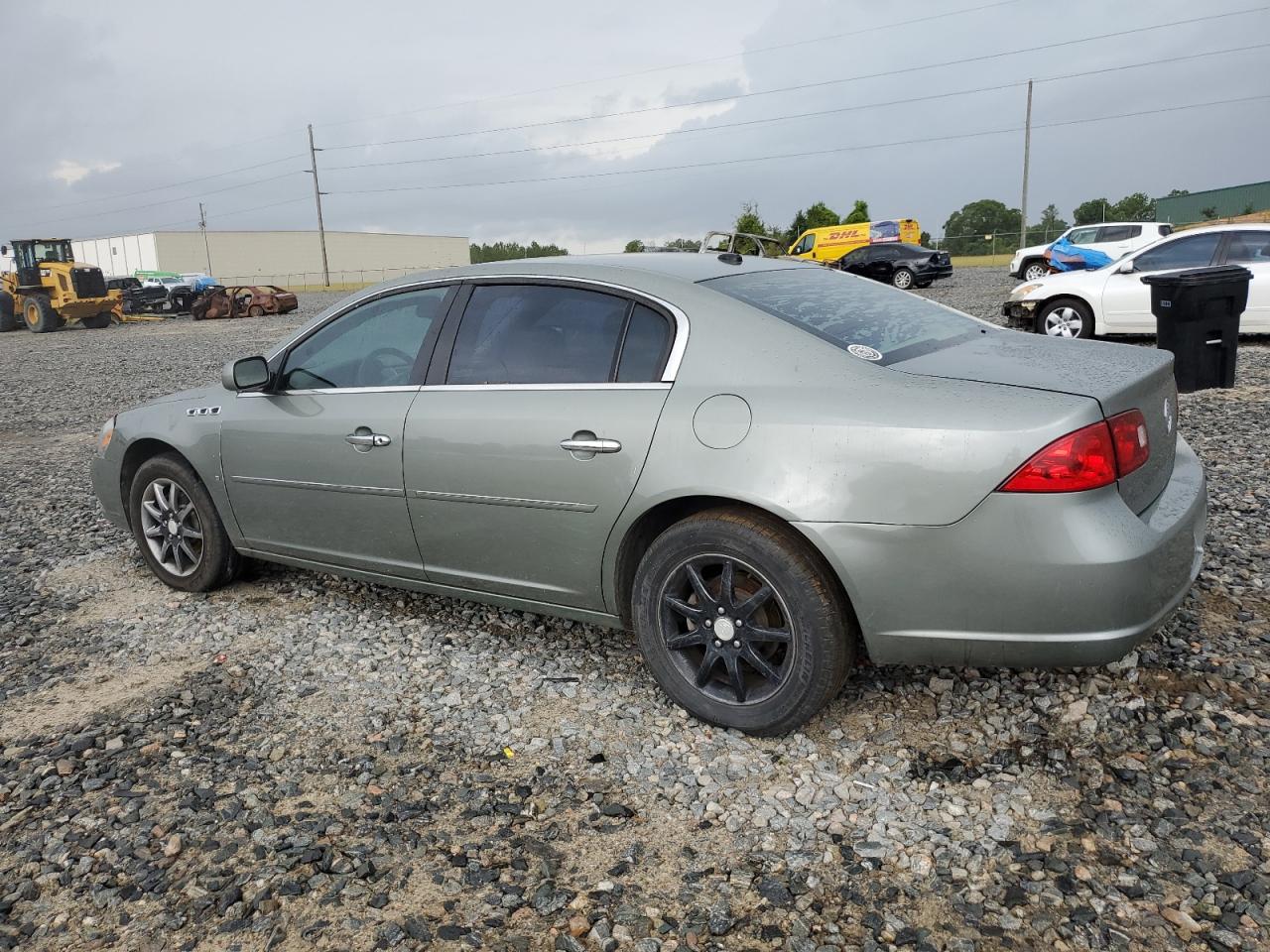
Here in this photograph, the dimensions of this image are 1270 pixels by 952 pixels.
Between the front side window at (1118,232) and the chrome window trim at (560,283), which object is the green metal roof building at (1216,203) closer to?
the front side window at (1118,232)

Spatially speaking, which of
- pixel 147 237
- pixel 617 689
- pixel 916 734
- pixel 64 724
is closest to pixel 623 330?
pixel 617 689

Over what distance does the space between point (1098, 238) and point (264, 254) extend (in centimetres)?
7562

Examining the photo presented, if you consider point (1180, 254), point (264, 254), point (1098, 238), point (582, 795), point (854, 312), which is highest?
point (264, 254)

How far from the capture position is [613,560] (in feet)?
10.8

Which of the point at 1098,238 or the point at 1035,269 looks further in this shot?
the point at 1035,269

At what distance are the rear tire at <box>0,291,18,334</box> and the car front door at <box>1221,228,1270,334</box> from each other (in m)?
31.9

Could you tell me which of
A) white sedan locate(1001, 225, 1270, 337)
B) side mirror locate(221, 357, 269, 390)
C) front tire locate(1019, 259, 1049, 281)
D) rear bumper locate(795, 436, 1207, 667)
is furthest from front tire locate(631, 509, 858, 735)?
front tire locate(1019, 259, 1049, 281)

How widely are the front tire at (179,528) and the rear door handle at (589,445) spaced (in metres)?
2.20

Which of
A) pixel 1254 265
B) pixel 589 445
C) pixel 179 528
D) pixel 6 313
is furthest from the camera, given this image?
pixel 6 313

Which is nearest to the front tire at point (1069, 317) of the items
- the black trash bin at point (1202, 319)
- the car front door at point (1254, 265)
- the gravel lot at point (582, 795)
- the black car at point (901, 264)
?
the car front door at point (1254, 265)

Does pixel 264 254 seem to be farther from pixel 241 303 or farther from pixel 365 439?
pixel 365 439

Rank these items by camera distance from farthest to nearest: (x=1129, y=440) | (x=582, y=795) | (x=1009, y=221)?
(x=1009, y=221)
(x=582, y=795)
(x=1129, y=440)

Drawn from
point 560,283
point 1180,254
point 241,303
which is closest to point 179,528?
point 560,283

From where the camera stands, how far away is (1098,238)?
1032 inches
